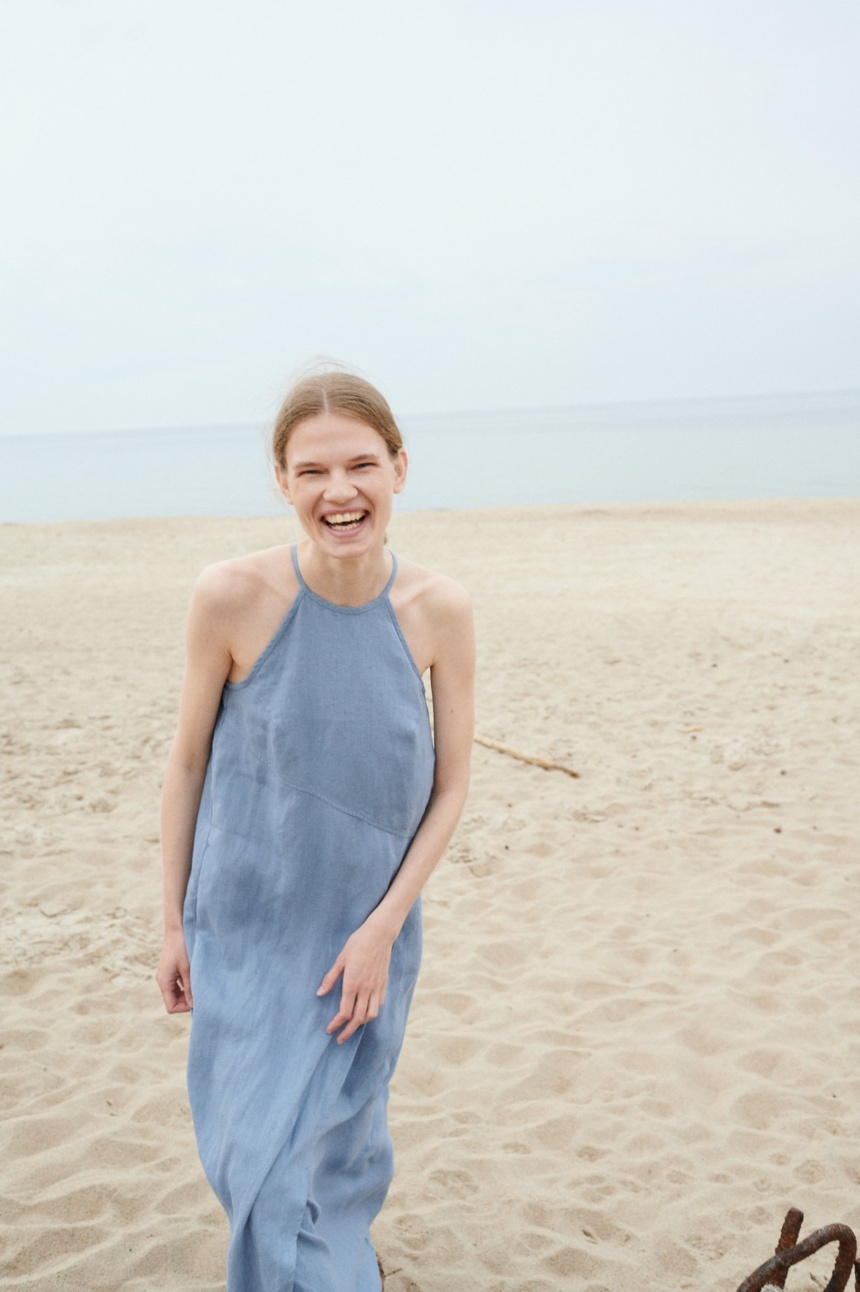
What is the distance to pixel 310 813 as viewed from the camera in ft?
6.36

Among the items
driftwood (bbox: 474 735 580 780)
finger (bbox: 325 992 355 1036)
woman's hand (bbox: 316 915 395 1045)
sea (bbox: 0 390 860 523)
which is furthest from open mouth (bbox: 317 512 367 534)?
sea (bbox: 0 390 860 523)

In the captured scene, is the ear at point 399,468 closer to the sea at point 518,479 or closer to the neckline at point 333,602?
the neckline at point 333,602

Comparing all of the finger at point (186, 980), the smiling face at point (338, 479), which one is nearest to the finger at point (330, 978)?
the finger at point (186, 980)

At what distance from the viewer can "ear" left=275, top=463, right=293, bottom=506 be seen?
197 cm

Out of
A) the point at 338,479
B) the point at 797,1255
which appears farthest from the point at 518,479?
the point at 797,1255

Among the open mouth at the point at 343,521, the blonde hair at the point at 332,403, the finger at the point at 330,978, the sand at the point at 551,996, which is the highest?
the blonde hair at the point at 332,403

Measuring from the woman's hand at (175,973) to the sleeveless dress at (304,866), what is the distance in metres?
0.09

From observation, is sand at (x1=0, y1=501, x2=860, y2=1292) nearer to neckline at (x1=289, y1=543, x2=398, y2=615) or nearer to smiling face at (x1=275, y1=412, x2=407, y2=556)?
neckline at (x1=289, y1=543, x2=398, y2=615)

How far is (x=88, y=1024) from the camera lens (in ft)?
12.5

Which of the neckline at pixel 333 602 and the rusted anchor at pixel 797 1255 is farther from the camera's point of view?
the neckline at pixel 333 602

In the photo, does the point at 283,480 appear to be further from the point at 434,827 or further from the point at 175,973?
the point at 175,973

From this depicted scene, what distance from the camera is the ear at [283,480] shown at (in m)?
1.97

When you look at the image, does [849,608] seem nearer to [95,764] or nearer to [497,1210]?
[95,764]

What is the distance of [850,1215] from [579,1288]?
2.54ft
